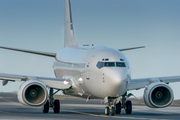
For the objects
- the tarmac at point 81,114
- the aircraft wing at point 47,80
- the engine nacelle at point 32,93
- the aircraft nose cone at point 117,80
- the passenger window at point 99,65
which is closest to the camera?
the tarmac at point 81,114

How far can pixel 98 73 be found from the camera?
2573 centimetres

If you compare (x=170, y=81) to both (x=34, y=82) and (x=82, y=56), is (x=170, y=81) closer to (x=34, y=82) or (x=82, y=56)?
(x=82, y=56)

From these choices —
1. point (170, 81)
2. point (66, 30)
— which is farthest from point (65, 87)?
point (66, 30)

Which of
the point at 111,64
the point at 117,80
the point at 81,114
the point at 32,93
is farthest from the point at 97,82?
the point at 32,93

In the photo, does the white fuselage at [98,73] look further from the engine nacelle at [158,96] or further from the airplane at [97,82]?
the engine nacelle at [158,96]

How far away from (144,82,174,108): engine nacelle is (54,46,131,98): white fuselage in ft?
9.53

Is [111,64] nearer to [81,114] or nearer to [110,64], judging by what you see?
[110,64]

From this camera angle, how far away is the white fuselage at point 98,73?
24995 mm

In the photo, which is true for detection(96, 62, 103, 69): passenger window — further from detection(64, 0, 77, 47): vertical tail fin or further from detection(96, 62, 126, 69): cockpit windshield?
detection(64, 0, 77, 47): vertical tail fin

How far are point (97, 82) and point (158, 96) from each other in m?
5.15

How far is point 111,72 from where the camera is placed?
82.1ft

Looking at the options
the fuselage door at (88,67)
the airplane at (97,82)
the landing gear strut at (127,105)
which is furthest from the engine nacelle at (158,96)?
the fuselage door at (88,67)

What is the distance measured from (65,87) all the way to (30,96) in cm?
323

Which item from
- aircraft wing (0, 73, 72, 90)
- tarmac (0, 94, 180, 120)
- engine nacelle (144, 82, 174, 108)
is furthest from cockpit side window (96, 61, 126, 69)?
aircraft wing (0, 73, 72, 90)
